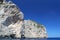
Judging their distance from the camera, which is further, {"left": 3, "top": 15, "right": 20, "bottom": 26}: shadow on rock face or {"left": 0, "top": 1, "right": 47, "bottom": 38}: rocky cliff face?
{"left": 3, "top": 15, "right": 20, "bottom": 26}: shadow on rock face

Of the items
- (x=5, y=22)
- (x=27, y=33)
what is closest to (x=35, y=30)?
(x=27, y=33)

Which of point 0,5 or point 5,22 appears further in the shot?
point 0,5

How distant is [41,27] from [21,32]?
170ft

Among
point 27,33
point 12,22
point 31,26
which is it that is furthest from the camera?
point 31,26

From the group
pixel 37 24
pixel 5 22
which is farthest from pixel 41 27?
pixel 5 22

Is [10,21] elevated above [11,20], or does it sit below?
below

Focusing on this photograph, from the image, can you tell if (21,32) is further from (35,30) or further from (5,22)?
(35,30)

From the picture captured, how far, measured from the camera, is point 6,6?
303ft

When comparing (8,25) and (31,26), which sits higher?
(31,26)

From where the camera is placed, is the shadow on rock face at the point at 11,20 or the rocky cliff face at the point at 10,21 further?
the shadow on rock face at the point at 11,20

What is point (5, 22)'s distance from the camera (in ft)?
282

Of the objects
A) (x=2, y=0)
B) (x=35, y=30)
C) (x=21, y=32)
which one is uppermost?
(x=2, y=0)

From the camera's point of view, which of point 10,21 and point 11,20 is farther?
point 11,20

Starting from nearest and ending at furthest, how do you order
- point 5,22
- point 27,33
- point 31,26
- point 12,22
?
1. point 5,22
2. point 12,22
3. point 27,33
4. point 31,26
